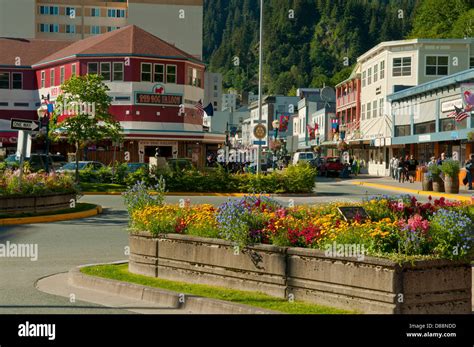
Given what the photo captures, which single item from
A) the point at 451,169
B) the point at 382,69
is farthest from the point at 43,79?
the point at 451,169

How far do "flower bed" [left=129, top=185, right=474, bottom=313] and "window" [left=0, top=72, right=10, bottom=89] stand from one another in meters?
55.2

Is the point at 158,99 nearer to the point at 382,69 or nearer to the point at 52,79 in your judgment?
the point at 52,79

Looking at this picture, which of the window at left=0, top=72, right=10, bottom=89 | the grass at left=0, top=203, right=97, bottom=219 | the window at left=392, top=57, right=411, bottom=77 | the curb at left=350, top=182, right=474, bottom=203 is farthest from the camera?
the window at left=0, top=72, right=10, bottom=89

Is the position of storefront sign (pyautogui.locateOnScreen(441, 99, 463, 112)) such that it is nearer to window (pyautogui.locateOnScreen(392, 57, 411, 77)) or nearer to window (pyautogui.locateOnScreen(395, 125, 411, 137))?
window (pyautogui.locateOnScreen(395, 125, 411, 137))

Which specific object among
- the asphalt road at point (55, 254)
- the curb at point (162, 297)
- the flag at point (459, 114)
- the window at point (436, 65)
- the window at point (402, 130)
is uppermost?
the window at point (436, 65)

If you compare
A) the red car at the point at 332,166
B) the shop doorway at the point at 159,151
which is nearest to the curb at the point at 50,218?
the shop doorway at the point at 159,151

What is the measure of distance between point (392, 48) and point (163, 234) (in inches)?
2179

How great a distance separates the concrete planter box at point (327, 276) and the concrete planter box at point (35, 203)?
468 inches

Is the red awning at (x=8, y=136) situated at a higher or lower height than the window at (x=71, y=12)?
lower

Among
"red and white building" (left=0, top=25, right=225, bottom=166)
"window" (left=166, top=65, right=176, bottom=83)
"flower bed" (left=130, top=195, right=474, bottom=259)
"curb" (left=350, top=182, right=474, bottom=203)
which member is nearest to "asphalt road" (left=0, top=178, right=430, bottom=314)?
"flower bed" (left=130, top=195, right=474, bottom=259)

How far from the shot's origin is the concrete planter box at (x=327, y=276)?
8000mm

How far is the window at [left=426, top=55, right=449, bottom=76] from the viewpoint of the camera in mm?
60688

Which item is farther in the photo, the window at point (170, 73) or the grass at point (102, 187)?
the window at point (170, 73)

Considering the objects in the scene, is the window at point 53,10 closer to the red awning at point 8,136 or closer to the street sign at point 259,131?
the red awning at point 8,136
